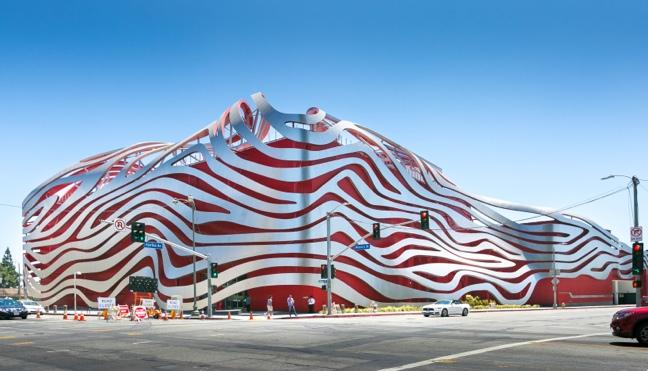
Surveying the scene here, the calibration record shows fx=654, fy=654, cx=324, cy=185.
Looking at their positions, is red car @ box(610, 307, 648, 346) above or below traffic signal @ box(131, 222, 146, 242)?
below

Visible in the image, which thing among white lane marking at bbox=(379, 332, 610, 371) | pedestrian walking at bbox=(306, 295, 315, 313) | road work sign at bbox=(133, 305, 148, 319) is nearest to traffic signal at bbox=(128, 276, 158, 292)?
road work sign at bbox=(133, 305, 148, 319)

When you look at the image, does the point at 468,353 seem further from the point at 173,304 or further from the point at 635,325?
the point at 173,304

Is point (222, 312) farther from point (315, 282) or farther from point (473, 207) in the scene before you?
point (473, 207)

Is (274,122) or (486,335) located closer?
(486,335)

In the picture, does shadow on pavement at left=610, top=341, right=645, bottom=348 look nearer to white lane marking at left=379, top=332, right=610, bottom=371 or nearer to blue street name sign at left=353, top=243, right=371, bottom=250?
white lane marking at left=379, top=332, right=610, bottom=371

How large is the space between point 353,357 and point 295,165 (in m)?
44.7

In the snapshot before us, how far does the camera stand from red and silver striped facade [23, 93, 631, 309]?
6050cm

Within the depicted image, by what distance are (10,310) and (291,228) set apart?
79.3 feet

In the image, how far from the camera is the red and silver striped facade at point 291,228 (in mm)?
60500

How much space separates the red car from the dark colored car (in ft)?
133

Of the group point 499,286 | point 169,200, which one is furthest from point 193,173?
point 499,286

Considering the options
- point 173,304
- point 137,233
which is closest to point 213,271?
point 173,304

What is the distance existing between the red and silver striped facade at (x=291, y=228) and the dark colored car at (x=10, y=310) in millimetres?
17343

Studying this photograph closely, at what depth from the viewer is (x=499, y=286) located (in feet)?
239
